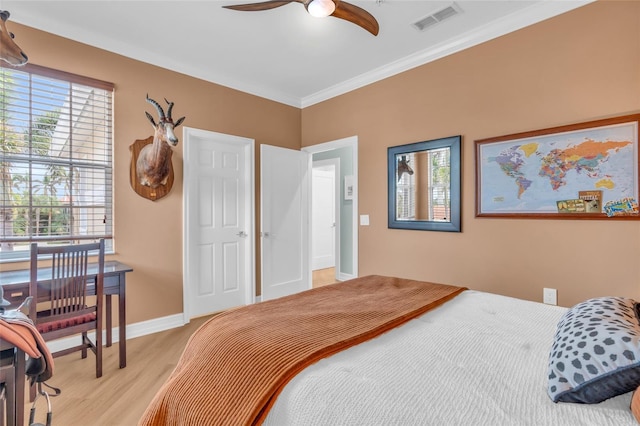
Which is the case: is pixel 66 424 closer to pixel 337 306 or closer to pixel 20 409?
pixel 20 409

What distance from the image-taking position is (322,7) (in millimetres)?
1771

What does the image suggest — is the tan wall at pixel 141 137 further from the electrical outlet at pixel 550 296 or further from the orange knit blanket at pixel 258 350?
the electrical outlet at pixel 550 296

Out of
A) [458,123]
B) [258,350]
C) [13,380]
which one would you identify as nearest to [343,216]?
[458,123]

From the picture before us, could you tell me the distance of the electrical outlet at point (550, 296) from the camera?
2.42 metres

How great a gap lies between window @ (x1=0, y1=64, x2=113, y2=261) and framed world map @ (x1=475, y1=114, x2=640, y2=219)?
3567 millimetres

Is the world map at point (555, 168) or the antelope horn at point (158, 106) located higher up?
the antelope horn at point (158, 106)

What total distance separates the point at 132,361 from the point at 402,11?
144 inches

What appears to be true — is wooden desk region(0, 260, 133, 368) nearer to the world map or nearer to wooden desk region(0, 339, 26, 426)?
wooden desk region(0, 339, 26, 426)

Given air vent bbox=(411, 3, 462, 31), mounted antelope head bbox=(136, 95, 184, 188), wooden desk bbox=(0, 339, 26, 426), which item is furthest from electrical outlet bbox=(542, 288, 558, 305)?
mounted antelope head bbox=(136, 95, 184, 188)

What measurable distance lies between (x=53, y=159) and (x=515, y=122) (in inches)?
158

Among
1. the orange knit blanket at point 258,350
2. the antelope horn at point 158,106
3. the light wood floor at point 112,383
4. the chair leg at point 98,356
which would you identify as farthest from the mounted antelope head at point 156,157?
the orange knit blanket at point 258,350

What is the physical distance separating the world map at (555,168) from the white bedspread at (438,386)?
151cm

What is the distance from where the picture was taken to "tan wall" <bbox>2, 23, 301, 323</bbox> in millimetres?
2752

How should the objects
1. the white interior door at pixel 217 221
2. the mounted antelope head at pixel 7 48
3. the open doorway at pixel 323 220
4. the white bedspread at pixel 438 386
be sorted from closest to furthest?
the white bedspread at pixel 438 386
the mounted antelope head at pixel 7 48
the white interior door at pixel 217 221
the open doorway at pixel 323 220
